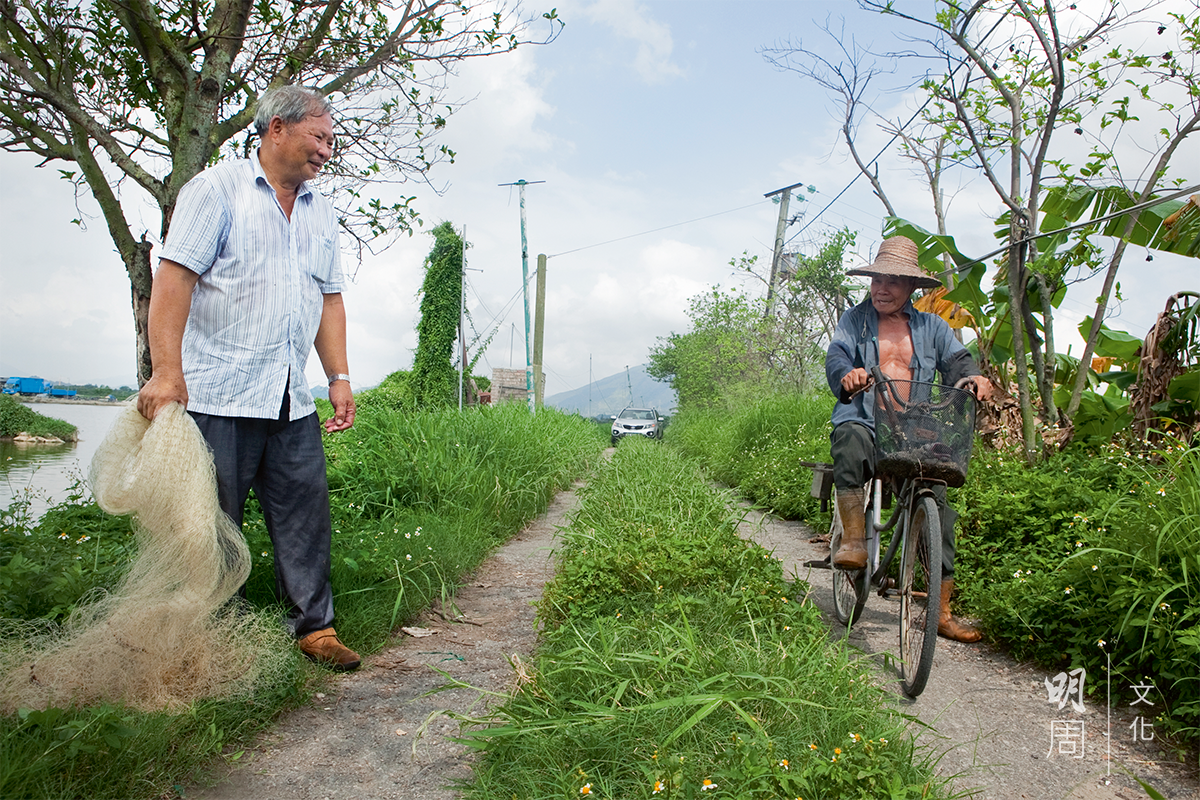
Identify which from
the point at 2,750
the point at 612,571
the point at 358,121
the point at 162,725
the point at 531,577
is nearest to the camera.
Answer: the point at 2,750

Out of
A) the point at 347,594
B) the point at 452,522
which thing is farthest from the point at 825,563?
the point at 452,522

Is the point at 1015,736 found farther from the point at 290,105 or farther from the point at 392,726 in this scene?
the point at 290,105

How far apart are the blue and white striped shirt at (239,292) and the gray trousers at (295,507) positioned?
0.38 ft

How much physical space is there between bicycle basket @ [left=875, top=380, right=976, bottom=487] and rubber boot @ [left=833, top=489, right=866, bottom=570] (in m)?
0.47

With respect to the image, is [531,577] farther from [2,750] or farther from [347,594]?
[2,750]

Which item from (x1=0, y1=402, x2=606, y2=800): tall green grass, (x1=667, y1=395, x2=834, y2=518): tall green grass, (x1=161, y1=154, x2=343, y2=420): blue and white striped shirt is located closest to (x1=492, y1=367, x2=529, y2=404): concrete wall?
(x1=667, y1=395, x2=834, y2=518): tall green grass

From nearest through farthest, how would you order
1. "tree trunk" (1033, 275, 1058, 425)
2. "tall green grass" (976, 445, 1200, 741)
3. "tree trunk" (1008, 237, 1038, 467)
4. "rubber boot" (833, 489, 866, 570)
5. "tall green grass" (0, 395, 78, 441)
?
"tall green grass" (976, 445, 1200, 741) < "rubber boot" (833, 489, 866, 570) < "tree trunk" (1008, 237, 1038, 467) < "tree trunk" (1033, 275, 1058, 425) < "tall green grass" (0, 395, 78, 441)

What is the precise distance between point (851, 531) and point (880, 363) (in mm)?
885

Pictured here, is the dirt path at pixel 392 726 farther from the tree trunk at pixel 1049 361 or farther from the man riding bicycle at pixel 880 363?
the tree trunk at pixel 1049 361

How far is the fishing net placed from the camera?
7.63 feet

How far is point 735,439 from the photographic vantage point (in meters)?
11.7

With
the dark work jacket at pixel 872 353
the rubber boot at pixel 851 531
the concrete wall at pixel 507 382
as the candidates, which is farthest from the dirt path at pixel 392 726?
the concrete wall at pixel 507 382

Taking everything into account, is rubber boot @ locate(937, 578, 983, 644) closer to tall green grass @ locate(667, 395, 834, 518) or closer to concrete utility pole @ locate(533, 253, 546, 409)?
tall green grass @ locate(667, 395, 834, 518)

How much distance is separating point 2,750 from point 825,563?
3.30 m
